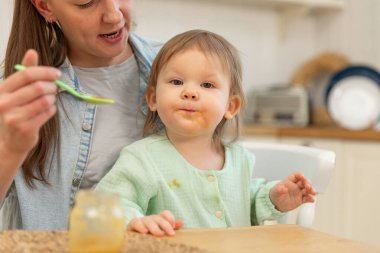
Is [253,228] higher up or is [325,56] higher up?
[325,56]

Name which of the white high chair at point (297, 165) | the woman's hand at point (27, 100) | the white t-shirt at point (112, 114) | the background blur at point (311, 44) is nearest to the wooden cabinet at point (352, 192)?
the background blur at point (311, 44)

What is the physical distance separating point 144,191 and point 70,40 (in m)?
0.47

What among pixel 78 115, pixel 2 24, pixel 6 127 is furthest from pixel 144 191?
pixel 2 24

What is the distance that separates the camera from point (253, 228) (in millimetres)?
1105

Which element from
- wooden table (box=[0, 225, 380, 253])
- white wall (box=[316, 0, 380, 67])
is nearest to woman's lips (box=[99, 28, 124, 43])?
wooden table (box=[0, 225, 380, 253])

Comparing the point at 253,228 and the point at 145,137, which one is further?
the point at 145,137

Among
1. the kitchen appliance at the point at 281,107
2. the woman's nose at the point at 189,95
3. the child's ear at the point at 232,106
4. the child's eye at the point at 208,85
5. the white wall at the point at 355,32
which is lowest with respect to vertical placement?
the kitchen appliance at the point at 281,107

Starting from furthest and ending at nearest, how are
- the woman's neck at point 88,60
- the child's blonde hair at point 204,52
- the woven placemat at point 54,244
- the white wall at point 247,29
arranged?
1. the white wall at point 247,29
2. the woman's neck at point 88,60
3. the child's blonde hair at point 204,52
4. the woven placemat at point 54,244

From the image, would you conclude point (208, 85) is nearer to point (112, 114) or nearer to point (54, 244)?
point (112, 114)

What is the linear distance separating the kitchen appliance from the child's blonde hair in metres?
1.97

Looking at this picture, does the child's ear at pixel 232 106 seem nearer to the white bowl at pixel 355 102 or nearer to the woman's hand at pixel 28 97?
the woman's hand at pixel 28 97

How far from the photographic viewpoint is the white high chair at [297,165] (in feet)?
4.79

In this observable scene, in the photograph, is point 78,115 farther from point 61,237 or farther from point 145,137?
point 61,237

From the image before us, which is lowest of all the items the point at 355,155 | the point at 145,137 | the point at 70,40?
the point at 355,155
